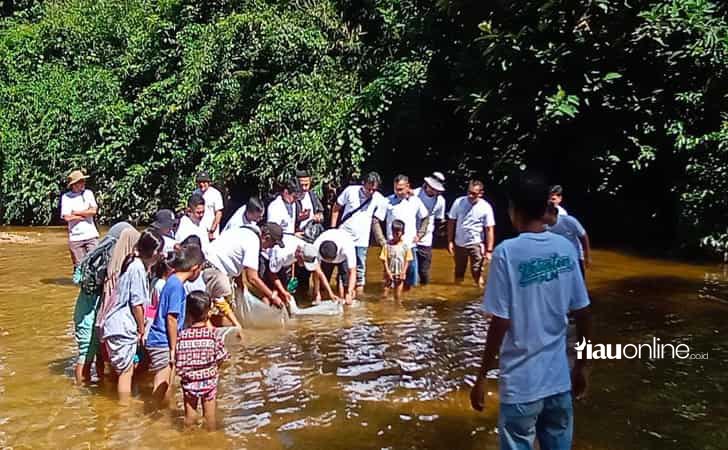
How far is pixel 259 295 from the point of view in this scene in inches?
400

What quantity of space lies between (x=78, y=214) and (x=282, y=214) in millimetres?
2880

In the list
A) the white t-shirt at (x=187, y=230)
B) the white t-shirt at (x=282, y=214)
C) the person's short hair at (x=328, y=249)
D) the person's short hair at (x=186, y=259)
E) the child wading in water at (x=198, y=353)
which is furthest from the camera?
the white t-shirt at (x=282, y=214)

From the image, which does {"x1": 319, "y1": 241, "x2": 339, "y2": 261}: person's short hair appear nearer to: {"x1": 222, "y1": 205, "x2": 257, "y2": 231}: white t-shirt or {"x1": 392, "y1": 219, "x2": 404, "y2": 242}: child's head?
{"x1": 222, "y1": 205, "x2": 257, "y2": 231}: white t-shirt

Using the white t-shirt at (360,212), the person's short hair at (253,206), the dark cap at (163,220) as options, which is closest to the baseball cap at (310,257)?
the person's short hair at (253,206)

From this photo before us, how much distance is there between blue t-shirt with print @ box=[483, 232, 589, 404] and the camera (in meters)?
4.02

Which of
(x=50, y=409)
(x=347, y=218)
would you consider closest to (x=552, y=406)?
(x=50, y=409)

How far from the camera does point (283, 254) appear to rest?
33.3 ft

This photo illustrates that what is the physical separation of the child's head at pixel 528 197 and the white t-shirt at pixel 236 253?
529 centimetres

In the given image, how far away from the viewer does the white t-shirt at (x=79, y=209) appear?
11.8 meters

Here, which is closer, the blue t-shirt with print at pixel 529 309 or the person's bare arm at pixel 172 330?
the blue t-shirt with print at pixel 529 309

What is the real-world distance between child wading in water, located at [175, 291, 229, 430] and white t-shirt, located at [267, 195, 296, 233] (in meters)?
4.84

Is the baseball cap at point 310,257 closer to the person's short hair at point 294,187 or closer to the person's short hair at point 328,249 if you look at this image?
the person's short hair at point 328,249

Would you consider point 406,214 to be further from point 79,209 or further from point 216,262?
point 79,209

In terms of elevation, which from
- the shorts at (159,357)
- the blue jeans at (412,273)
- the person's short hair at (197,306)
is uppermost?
the person's short hair at (197,306)
